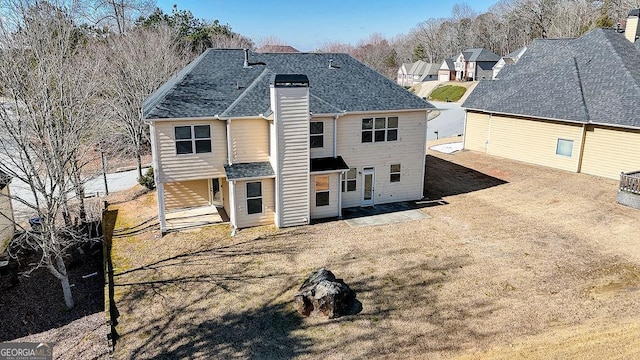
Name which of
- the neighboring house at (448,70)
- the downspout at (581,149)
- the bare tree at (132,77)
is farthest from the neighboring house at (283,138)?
the neighboring house at (448,70)

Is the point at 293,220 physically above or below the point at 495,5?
below

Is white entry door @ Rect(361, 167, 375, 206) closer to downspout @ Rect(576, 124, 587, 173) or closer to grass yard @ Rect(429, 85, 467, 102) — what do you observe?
downspout @ Rect(576, 124, 587, 173)

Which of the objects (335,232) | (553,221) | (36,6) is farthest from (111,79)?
(553,221)

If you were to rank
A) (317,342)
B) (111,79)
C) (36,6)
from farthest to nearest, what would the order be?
1. (111,79)
2. (36,6)
3. (317,342)

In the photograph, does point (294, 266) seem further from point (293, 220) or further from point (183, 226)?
point (183, 226)

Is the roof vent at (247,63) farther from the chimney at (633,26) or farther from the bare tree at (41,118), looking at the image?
the chimney at (633,26)

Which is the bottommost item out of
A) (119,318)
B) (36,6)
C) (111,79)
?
(119,318)

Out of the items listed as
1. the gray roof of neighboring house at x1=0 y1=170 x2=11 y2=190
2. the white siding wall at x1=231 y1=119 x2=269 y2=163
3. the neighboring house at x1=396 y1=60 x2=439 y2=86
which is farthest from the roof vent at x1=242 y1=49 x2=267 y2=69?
the neighboring house at x1=396 y1=60 x2=439 y2=86
